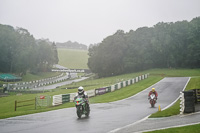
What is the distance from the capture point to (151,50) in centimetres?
9338

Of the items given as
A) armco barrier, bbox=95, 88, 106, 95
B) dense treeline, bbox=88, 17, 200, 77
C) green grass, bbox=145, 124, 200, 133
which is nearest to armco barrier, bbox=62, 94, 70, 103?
armco barrier, bbox=95, 88, 106, 95

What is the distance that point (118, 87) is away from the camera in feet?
141

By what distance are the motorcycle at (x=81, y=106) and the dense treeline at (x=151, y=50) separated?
7079 centimetres

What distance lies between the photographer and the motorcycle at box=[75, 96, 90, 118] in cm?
1559

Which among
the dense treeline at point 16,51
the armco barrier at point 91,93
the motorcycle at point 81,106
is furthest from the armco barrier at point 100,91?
the dense treeline at point 16,51

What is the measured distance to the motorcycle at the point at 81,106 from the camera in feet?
51.2

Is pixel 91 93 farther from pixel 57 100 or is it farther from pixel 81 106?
A: pixel 81 106

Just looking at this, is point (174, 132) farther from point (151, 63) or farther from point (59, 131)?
point (151, 63)

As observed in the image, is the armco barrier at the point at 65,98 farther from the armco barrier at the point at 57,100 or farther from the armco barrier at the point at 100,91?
the armco barrier at the point at 100,91

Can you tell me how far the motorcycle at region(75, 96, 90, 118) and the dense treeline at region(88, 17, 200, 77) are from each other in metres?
A: 70.8

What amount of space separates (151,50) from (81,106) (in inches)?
3180

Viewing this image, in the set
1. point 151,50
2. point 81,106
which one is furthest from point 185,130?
point 151,50

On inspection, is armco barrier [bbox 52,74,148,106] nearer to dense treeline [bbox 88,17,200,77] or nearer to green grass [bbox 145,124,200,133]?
green grass [bbox 145,124,200,133]

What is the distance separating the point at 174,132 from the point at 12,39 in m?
95.8
